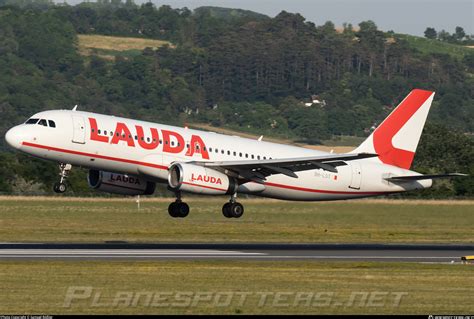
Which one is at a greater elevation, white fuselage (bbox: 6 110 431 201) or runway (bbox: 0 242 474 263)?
white fuselage (bbox: 6 110 431 201)

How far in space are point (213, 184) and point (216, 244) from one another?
10.4ft

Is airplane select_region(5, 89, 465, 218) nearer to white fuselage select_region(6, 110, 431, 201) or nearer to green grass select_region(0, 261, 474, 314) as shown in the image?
white fuselage select_region(6, 110, 431, 201)

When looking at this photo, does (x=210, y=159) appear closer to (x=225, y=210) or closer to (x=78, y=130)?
(x=225, y=210)

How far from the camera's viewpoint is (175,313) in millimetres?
30500

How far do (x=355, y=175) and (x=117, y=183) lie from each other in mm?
12155

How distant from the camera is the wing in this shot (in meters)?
53.4

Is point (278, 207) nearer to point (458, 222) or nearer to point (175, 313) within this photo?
point (458, 222)

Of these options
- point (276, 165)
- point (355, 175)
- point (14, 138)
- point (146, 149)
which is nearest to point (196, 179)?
point (146, 149)

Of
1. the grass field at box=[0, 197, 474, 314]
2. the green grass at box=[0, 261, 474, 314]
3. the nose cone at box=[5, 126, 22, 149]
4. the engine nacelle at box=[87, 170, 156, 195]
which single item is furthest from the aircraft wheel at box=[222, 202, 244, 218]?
the green grass at box=[0, 261, 474, 314]

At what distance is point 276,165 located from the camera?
54688mm

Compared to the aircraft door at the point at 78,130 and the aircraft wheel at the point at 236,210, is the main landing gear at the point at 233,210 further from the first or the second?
the aircraft door at the point at 78,130

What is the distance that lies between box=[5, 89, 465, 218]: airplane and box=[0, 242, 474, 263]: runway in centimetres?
271

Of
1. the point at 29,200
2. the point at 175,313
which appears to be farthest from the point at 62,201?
the point at 175,313

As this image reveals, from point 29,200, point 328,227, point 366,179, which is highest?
point 366,179
